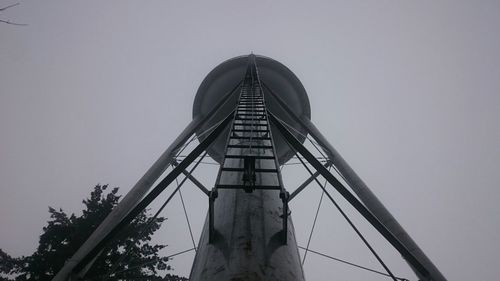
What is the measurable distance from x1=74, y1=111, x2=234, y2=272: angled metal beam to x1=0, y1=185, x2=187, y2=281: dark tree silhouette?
370 centimetres

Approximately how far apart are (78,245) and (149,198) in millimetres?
6795

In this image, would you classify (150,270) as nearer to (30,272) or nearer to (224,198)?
(30,272)

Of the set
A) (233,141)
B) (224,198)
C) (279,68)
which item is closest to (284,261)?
(224,198)

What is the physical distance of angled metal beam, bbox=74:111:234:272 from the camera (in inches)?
165

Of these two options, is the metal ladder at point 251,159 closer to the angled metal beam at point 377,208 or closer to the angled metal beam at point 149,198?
the angled metal beam at point 149,198

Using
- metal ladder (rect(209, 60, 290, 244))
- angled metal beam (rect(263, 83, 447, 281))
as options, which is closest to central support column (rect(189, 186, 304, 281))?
metal ladder (rect(209, 60, 290, 244))

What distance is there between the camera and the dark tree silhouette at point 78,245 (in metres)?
8.92

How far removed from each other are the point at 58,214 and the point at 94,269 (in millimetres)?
2347

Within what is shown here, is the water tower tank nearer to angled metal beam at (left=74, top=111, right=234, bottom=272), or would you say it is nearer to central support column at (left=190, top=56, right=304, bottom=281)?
angled metal beam at (left=74, top=111, right=234, bottom=272)

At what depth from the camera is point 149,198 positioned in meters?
4.19

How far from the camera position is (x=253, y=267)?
326 cm

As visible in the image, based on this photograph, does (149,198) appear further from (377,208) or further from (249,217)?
(377,208)

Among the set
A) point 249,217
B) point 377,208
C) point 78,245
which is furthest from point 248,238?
point 78,245

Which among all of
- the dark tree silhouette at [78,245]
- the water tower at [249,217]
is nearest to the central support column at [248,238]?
the water tower at [249,217]
